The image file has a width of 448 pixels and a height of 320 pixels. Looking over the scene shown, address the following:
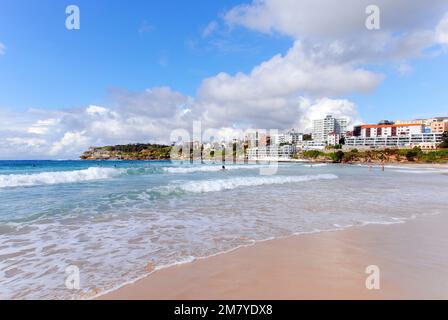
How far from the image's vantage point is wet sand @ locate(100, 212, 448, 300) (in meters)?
3.41

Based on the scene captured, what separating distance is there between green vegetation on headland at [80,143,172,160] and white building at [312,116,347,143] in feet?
376

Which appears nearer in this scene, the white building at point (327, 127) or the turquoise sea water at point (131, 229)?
the turquoise sea water at point (131, 229)

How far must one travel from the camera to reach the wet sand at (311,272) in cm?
341

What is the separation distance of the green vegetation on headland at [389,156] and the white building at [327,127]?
69.9 metres

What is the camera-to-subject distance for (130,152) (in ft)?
529

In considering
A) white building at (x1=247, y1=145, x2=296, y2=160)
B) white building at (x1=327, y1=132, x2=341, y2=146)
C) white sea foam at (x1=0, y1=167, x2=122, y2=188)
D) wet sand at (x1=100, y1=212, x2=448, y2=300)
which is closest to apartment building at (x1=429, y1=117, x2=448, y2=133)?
Result: white building at (x1=327, y1=132, x2=341, y2=146)

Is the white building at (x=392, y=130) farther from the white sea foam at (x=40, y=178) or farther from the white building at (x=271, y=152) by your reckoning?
the white sea foam at (x=40, y=178)

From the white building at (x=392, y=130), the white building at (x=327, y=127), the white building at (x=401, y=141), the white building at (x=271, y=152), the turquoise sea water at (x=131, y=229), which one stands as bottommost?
the turquoise sea water at (x=131, y=229)

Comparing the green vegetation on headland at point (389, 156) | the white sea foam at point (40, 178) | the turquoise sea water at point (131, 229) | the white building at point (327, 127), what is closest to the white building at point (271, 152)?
the green vegetation on headland at point (389, 156)

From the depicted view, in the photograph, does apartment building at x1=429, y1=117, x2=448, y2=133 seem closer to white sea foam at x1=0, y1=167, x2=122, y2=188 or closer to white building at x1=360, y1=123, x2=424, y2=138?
white building at x1=360, y1=123, x2=424, y2=138

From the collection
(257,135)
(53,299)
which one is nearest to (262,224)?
(53,299)

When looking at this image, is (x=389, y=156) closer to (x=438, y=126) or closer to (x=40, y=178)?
(x=438, y=126)

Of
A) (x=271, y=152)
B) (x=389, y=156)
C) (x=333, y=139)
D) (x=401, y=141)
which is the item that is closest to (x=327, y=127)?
(x=333, y=139)

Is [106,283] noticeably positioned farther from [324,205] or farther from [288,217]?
[324,205]
